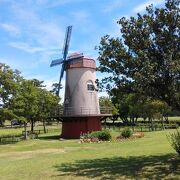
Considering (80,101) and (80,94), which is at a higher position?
(80,94)

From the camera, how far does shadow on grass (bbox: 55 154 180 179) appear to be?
53.1 ft

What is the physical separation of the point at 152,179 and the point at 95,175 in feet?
8.80

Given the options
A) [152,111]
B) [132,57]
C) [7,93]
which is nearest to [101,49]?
[132,57]

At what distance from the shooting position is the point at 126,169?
17.8 m

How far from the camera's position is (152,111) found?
60562mm

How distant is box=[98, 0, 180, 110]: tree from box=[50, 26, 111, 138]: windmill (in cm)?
3010

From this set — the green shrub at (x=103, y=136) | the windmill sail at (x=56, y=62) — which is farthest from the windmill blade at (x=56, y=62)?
the green shrub at (x=103, y=136)

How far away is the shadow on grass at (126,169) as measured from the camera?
1617cm

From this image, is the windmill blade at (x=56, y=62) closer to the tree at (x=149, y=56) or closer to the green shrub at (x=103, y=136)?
the green shrub at (x=103, y=136)

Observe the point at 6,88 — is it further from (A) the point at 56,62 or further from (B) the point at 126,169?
(B) the point at 126,169

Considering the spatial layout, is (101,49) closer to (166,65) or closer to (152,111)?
(166,65)

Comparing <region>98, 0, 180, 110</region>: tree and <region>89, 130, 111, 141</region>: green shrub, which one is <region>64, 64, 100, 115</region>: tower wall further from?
<region>98, 0, 180, 110</region>: tree

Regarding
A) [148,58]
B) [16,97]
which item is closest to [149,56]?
[148,58]

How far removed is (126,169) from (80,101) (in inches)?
1247
